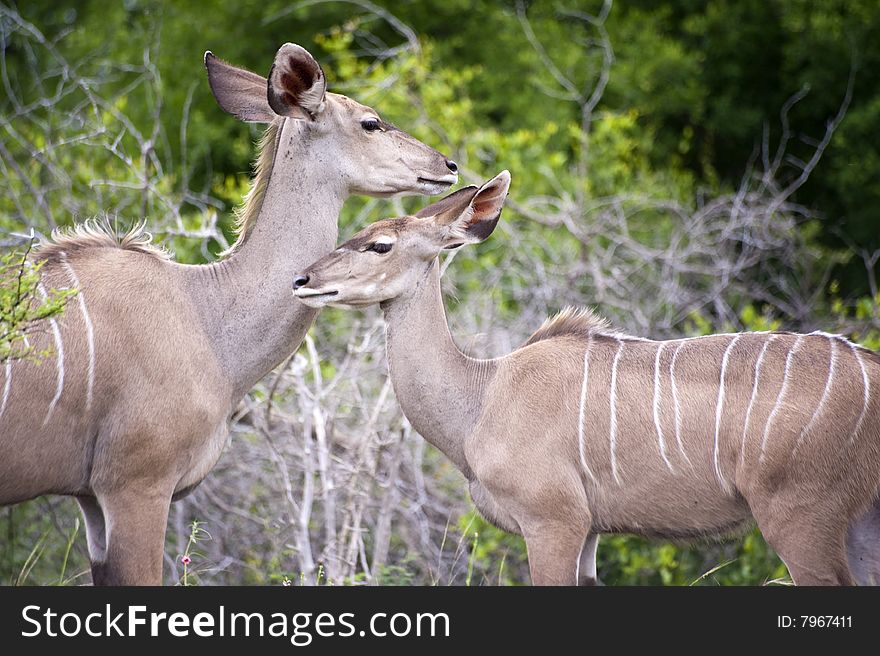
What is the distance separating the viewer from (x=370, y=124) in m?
4.19

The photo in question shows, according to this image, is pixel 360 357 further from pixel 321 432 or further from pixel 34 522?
pixel 34 522

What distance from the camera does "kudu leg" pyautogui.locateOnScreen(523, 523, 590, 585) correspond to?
3734mm

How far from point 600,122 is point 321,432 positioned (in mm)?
4227

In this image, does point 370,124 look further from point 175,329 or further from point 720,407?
point 720,407

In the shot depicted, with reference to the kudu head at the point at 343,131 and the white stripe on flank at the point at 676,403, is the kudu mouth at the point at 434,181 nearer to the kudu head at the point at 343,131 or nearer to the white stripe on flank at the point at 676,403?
the kudu head at the point at 343,131

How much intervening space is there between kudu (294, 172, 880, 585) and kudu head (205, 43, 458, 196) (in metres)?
0.15

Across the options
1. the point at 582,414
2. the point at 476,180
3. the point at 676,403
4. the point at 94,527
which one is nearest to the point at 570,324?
the point at 582,414

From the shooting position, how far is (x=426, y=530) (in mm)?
5941

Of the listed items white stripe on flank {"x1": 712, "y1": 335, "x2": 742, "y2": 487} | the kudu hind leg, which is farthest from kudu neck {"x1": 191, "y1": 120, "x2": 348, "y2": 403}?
the kudu hind leg

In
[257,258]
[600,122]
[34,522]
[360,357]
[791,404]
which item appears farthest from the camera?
[600,122]

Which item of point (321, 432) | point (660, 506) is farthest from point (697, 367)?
point (321, 432)

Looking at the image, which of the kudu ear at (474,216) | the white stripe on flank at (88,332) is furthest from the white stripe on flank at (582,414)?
the white stripe on flank at (88,332)

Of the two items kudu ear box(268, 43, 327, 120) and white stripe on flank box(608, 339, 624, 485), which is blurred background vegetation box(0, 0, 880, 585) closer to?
white stripe on flank box(608, 339, 624, 485)

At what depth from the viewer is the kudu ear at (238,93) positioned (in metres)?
4.28
